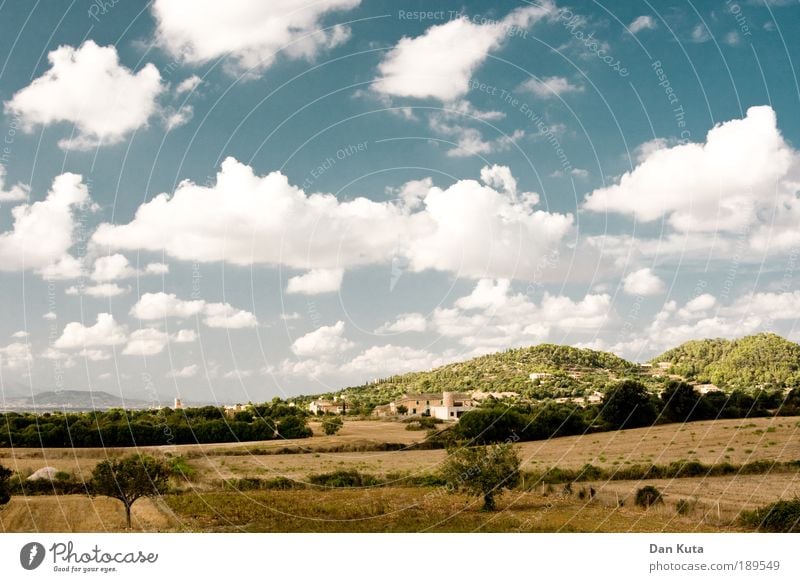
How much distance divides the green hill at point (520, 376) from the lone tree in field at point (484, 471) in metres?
27.8

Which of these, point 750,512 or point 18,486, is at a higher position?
point 18,486

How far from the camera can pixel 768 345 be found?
163ft

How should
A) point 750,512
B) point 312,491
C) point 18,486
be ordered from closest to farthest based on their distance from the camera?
point 750,512, point 18,486, point 312,491

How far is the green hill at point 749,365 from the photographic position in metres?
46.6

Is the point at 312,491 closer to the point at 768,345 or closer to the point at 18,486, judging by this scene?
the point at 18,486

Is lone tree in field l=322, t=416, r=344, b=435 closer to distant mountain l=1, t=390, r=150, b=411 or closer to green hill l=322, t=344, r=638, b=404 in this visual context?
green hill l=322, t=344, r=638, b=404

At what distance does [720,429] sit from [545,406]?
505 inches

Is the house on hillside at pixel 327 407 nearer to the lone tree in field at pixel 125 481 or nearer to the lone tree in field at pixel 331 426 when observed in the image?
the lone tree in field at pixel 331 426

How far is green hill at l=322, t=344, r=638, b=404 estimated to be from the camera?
182ft

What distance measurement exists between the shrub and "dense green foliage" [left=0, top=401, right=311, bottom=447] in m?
23.1
